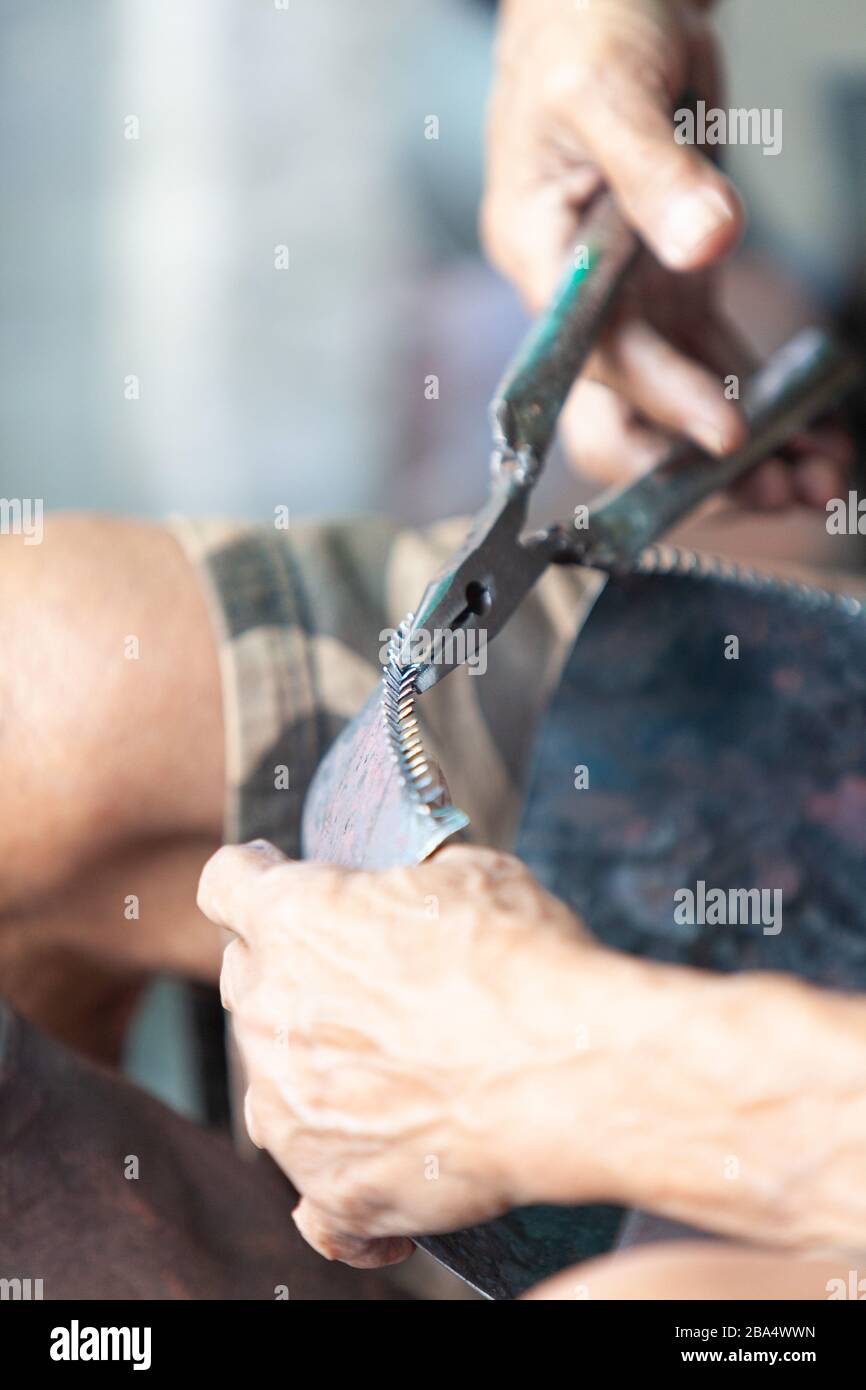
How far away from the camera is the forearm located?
1.02 feet

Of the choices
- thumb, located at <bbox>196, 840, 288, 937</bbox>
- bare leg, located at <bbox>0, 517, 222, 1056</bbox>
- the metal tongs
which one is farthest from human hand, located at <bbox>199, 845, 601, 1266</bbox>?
bare leg, located at <bbox>0, 517, 222, 1056</bbox>

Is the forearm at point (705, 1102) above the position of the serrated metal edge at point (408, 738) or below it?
below

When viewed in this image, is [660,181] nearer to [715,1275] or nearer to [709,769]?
[709,769]

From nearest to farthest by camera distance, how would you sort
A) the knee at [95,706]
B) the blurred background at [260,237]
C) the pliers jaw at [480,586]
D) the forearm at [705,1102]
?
the forearm at [705,1102] < the pliers jaw at [480,586] < the knee at [95,706] < the blurred background at [260,237]

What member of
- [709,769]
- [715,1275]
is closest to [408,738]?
[715,1275]

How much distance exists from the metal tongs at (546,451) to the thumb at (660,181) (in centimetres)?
3

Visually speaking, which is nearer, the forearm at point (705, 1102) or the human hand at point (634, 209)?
the forearm at point (705, 1102)

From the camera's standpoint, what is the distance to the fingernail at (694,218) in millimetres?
634

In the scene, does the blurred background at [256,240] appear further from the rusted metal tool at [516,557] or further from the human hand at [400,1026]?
the human hand at [400,1026]

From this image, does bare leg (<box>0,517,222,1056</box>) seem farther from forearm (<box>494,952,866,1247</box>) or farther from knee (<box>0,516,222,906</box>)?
forearm (<box>494,952,866,1247</box>)

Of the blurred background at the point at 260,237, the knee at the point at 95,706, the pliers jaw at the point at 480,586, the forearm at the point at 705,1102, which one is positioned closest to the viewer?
the forearm at the point at 705,1102

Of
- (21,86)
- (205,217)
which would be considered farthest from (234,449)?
(21,86)

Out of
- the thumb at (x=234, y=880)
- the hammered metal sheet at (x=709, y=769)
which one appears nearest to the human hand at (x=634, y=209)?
the hammered metal sheet at (x=709, y=769)

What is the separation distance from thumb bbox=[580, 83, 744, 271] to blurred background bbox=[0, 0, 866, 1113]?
67cm
